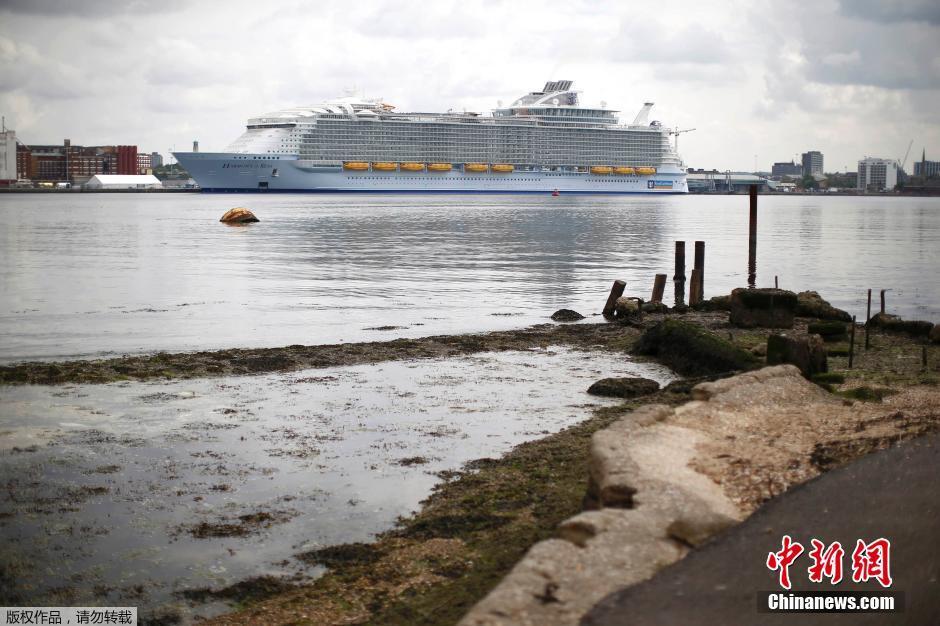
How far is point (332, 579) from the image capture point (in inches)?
251

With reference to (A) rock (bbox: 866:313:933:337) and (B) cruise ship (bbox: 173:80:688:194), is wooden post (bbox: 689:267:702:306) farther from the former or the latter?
(B) cruise ship (bbox: 173:80:688:194)

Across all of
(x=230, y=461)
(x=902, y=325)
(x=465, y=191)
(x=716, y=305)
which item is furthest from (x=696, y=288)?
(x=465, y=191)

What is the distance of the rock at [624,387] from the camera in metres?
11.5

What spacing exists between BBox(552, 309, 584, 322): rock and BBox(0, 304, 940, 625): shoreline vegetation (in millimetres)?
5053

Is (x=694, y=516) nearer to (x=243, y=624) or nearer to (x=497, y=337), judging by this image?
(x=243, y=624)

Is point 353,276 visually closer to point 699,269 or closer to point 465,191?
point 699,269

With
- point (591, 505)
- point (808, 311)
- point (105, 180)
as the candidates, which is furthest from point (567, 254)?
point (105, 180)

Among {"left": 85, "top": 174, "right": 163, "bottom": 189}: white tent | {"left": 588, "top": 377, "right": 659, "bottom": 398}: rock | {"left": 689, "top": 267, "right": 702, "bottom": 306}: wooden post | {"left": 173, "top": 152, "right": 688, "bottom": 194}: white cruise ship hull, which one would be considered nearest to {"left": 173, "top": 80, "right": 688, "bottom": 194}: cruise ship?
{"left": 173, "top": 152, "right": 688, "bottom": 194}: white cruise ship hull

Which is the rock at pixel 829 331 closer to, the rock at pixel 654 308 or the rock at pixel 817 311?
the rock at pixel 817 311

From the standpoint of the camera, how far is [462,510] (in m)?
7.46

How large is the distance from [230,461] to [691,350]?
20.9 ft

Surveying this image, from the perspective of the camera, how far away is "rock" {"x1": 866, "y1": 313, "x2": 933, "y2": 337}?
15.0 m

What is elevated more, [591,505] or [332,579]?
[591,505]

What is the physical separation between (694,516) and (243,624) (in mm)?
2578
